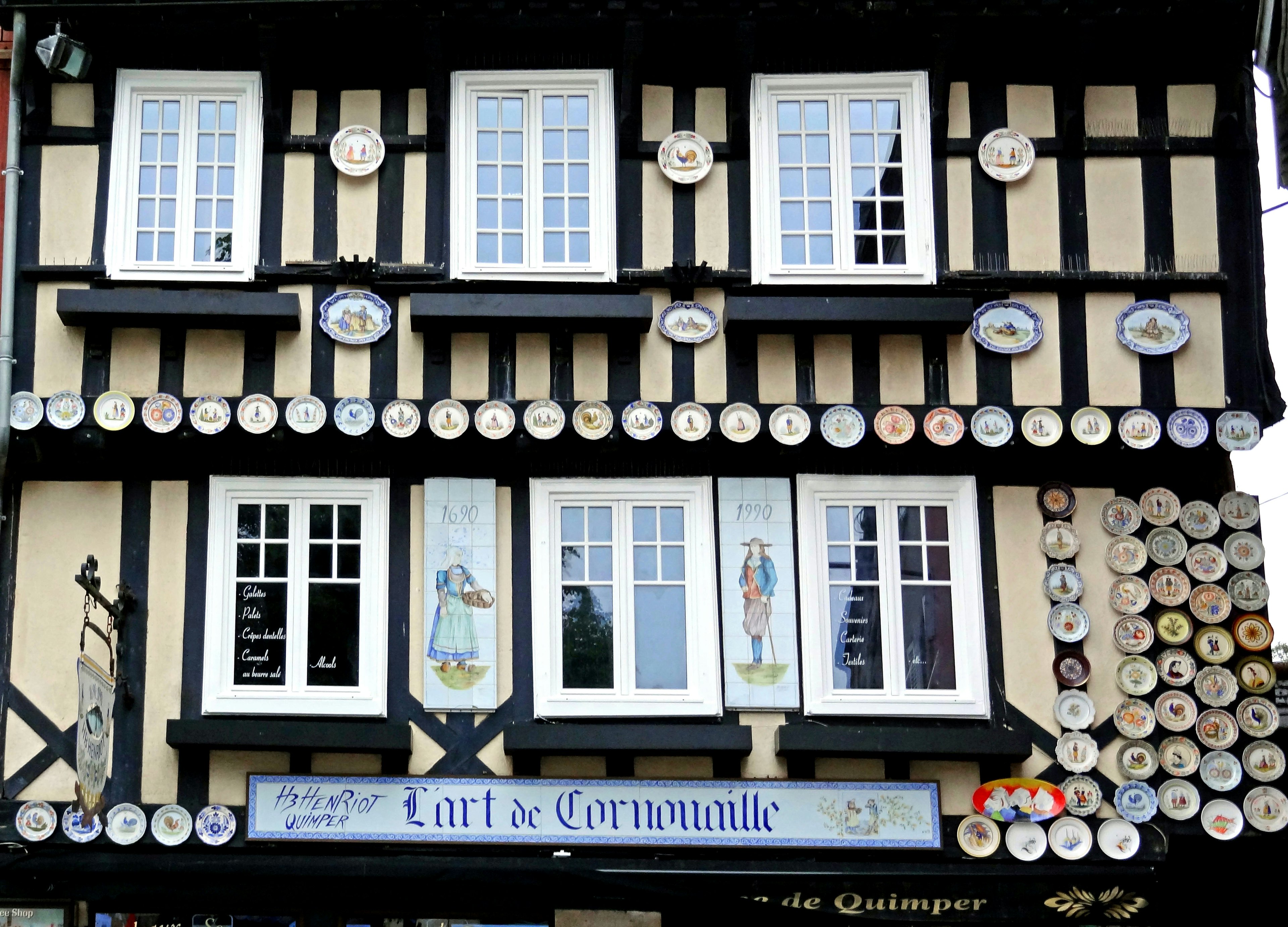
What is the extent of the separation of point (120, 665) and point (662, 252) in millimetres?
4815

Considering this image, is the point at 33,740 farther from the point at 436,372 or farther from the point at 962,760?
the point at 962,760

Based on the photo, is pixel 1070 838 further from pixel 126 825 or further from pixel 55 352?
pixel 55 352

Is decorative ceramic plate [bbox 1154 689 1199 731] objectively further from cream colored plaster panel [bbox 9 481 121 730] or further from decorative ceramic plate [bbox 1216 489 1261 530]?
cream colored plaster panel [bbox 9 481 121 730]

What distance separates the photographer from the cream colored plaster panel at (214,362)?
11.4 meters

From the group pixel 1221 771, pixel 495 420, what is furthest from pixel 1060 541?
pixel 495 420

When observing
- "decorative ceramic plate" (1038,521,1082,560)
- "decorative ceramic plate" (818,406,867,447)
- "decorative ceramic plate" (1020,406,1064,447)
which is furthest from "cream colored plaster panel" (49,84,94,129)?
"decorative ceramic plate" (1038,521,1082,560)

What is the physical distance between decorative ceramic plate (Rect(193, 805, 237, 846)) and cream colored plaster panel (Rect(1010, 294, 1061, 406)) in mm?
6206

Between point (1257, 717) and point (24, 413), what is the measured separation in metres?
8.77

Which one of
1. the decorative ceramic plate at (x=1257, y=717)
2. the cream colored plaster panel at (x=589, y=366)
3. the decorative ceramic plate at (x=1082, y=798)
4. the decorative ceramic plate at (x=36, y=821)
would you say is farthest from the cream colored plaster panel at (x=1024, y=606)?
the decorative ceramic plate at (x=36, y=821)

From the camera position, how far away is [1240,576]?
11.3 meters

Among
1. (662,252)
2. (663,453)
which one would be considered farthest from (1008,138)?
(663,453)

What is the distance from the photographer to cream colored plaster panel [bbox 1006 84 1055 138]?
1197 centimetres

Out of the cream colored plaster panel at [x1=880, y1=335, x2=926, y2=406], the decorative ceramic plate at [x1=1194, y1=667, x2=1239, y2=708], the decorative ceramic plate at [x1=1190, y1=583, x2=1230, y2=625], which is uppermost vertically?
the cream colored plaster panel at [x1=880, y1=335, x2=926, y2=406]

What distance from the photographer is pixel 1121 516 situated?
37.3ft
